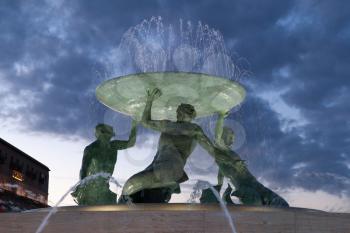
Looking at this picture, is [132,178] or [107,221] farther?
[132,178]

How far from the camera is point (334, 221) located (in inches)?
366

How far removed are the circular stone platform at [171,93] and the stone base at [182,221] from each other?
343cm

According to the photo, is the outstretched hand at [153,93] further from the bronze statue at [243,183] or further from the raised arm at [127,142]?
the bronze statue at [243,183]

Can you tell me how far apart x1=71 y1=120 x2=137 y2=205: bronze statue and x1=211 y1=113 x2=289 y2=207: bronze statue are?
2108mm

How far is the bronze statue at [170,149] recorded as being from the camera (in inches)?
443

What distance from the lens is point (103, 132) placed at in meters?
12.3

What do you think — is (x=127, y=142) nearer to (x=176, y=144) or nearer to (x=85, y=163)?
(x=85, y=163)

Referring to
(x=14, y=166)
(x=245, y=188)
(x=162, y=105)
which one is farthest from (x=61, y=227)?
(x=14, y=166)

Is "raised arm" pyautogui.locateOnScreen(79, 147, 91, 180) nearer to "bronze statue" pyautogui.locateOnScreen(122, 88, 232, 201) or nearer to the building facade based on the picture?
"bronze statue" pyautogui.locateOnScreen(122, 88, 232, 201)

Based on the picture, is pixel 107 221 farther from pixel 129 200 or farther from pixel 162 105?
pixel 162 105

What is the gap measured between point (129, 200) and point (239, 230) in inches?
120

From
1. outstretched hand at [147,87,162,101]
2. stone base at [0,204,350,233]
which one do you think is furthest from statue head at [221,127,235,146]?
stone base at [0,204,350,233]

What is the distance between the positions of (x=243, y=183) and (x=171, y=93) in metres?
2.41

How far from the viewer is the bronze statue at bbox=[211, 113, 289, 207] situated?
37.9ft
